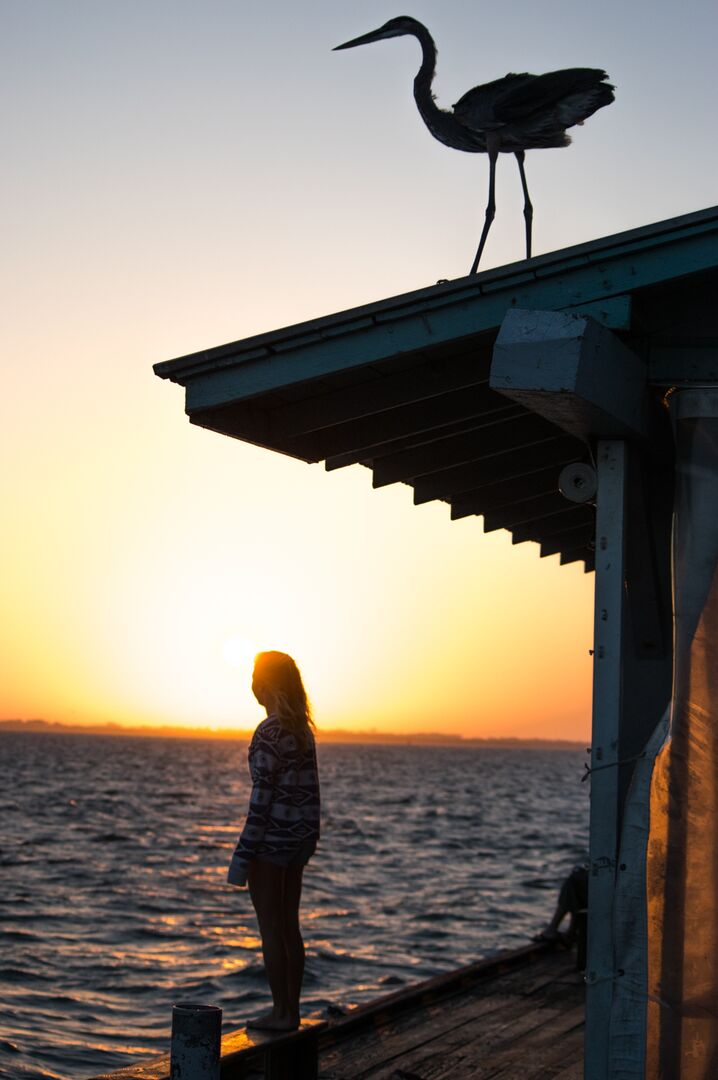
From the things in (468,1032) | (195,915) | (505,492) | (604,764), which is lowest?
(195,915)

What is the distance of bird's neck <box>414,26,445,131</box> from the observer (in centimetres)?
640

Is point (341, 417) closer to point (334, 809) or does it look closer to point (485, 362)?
point (485, 362)

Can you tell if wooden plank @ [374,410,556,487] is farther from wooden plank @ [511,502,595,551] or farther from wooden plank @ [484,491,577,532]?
wooden plank @ [511,502,595,551]

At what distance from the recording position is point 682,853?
4816mm

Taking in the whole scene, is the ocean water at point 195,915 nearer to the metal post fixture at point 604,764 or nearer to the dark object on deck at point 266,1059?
the dark object on deck at point 266,1059

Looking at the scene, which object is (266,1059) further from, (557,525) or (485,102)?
(485,102)

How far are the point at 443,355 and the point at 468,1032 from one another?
4050 mm

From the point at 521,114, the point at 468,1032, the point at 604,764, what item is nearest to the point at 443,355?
the point at 521,114

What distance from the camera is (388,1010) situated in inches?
313

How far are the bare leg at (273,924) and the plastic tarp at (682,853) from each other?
2105 mm

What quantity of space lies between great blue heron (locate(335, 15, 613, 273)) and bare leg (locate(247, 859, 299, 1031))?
10.2 feet

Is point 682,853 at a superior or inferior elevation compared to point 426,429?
inferior

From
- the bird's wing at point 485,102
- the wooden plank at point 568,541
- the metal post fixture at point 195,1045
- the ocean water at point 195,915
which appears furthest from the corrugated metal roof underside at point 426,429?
the ocean water at point 195,915

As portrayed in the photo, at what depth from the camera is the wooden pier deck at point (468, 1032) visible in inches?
263
